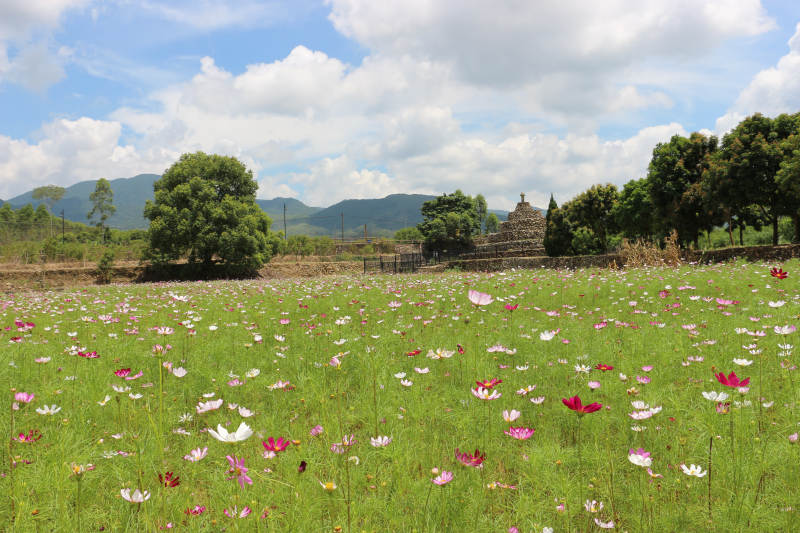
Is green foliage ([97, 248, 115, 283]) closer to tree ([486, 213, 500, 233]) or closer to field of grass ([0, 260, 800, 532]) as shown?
field of grass ([0, 260, 800, 532])

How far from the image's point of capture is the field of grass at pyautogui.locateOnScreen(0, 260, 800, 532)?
2.01 metres

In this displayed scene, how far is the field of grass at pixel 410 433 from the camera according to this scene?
2012 millimetres

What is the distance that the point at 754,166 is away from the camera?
74.1 feet

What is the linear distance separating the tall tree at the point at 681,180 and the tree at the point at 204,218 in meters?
28.2

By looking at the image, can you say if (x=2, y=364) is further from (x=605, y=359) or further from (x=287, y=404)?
(x=605, y=359)

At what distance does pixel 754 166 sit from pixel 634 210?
13702 mm

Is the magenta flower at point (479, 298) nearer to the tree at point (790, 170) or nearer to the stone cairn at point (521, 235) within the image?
the tree at point (790, 170)

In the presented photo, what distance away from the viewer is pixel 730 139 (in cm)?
2478

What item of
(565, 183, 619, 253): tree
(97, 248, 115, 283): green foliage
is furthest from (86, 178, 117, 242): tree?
(565, 183, 619, 253): tree

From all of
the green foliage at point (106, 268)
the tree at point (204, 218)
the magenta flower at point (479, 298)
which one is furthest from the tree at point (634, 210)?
the green foliage at point (106, 268)

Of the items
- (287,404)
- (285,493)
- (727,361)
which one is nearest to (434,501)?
(285,493)

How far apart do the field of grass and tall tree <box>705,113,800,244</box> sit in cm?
2201

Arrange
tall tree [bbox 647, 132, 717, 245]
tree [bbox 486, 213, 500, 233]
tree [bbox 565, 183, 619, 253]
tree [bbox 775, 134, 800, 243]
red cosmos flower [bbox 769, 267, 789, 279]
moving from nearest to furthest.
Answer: red cosmos flower [bbox 769, 267, 789, 279]
tree [bbox 775, 134, 800, 243]
tall tree [bbox 647, 132, 717, 245]
tree [bbox 565, 183, 619, 253]
tree [bbox 486, 213, 500, 233]

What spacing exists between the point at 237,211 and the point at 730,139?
31.3 metres
